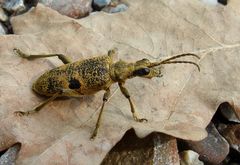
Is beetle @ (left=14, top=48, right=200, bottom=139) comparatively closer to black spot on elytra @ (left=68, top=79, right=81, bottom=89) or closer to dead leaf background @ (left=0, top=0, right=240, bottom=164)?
black spot on elytra @ (left=68, top=79, right=81, bottom=89)

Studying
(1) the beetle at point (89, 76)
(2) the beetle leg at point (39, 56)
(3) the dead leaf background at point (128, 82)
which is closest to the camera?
(3) the dead leaf background at point (128, 82)

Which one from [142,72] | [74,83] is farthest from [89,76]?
[142,72]

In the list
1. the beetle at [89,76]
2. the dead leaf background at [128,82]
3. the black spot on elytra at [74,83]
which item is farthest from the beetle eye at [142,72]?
the black spot on elytra at [74,83]

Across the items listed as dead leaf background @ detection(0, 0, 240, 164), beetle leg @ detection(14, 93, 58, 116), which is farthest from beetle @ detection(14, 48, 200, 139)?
dead leaf background @ detection(0, 0, 240, 164)

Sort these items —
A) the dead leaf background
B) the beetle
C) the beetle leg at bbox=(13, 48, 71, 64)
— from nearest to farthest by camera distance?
the dead leaf background
the beetle
the beetle leg at bbox=(13, 48, 71, 64)

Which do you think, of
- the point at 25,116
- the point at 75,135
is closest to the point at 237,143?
the point at 75,135

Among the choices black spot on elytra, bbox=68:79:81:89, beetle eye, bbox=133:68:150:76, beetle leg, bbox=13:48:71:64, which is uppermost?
beetle eye, bbox=133:68:150:76

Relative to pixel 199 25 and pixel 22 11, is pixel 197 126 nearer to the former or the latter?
pixel 199 25

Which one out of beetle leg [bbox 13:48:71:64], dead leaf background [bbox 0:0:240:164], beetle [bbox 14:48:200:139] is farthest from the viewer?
beetle leg [bbox 13:48:71:64]

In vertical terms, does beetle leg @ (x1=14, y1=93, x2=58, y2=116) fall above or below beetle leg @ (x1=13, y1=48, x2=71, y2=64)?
below

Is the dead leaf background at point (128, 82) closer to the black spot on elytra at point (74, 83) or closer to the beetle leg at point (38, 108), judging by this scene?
the beetle leg at point (38, 108)
